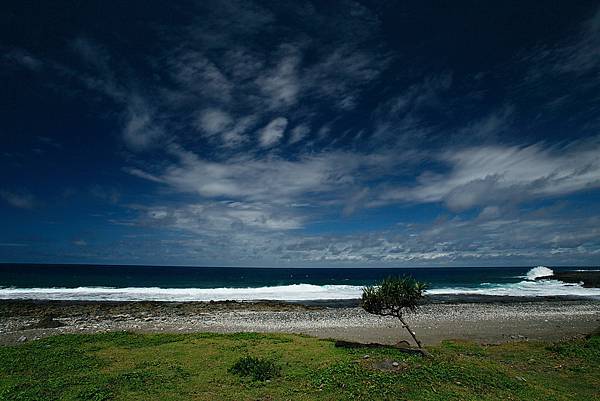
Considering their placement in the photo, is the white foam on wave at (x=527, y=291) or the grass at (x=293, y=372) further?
the white foam on wave at (x=527, y=291)

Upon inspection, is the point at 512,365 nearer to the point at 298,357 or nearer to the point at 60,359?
the point at 298,357

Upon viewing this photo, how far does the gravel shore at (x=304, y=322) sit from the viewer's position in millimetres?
28922

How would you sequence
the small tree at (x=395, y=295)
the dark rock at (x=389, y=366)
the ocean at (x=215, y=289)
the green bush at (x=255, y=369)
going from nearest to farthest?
the green bush at (x=255, y=369)
the dark rock at (x=389, y=366)
the small tree at (x=395, y=295)
the ocean at (x=215, y=289)

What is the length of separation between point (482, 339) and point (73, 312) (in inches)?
1684

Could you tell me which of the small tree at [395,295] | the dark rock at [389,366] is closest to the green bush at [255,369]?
the dark rock at [389,366]

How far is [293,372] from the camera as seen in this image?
15891 millimetres

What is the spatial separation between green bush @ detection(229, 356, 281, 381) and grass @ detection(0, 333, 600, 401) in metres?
0.12

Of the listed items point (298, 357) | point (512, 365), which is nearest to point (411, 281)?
point (512, 365)

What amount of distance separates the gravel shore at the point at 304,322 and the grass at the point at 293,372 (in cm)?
788

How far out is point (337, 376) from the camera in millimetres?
14891

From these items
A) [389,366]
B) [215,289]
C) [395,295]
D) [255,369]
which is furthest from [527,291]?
[255,369]

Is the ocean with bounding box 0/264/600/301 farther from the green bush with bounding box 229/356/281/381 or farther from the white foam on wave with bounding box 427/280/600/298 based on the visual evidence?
the green bush with bounding box 229/356/281/381

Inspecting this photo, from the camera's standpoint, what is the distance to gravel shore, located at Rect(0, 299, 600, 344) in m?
28.9

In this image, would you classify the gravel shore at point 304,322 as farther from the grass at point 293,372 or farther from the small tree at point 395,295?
the grass at point 293,372
